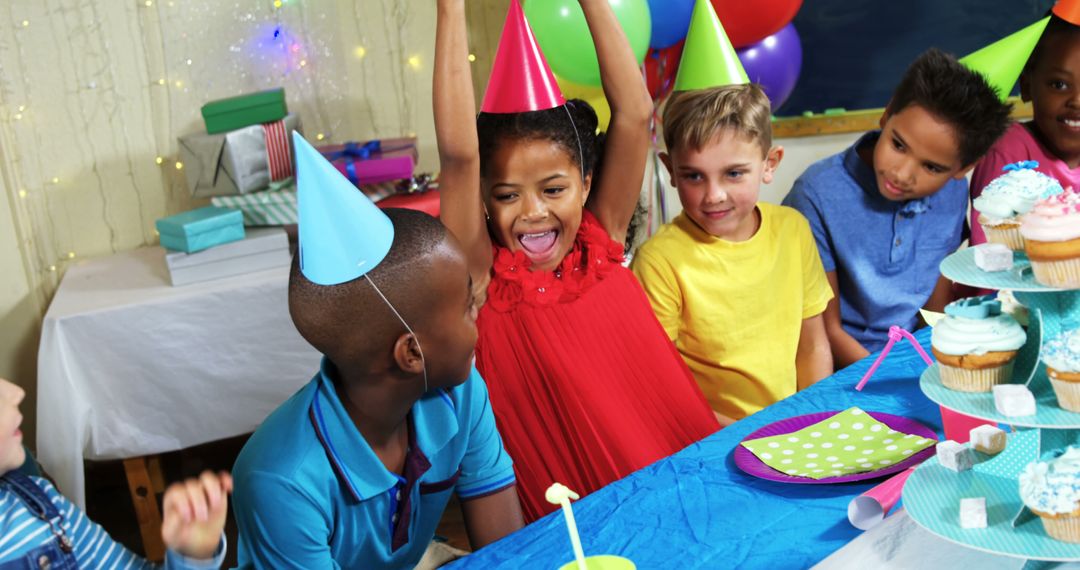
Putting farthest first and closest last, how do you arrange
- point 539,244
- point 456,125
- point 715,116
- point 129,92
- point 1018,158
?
point 129,92, point 1018,158, point 715,116, point 539,244, point 456,125

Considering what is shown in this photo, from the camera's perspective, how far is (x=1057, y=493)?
807mm

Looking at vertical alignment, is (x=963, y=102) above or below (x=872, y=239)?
above

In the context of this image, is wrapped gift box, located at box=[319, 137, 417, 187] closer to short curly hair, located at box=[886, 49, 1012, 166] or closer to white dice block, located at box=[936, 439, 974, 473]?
short curly hair, located at box=[886, 49, 1012, 166]

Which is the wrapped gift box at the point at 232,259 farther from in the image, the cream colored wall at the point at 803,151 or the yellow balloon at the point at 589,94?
the cream colored wall at the point at 803,151

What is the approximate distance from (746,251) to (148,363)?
4.70 ft

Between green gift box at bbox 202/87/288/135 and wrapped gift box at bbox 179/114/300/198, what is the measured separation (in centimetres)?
3

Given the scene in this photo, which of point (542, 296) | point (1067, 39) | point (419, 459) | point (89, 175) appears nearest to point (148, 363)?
point (89, 175)

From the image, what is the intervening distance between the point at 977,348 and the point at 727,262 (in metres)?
0.87

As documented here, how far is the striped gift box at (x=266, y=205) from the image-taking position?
8.53 feet

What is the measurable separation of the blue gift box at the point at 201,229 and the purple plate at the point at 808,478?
5.21 ft

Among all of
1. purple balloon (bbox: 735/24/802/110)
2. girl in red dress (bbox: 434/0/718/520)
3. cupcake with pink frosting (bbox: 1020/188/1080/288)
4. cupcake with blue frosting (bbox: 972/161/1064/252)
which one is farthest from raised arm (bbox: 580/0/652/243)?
purple balloon (bbox: 735/24/802/110)

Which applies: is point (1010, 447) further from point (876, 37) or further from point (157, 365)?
point (876, 37)

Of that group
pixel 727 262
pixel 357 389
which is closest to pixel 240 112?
pixel 727 262

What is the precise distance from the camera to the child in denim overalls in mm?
998
